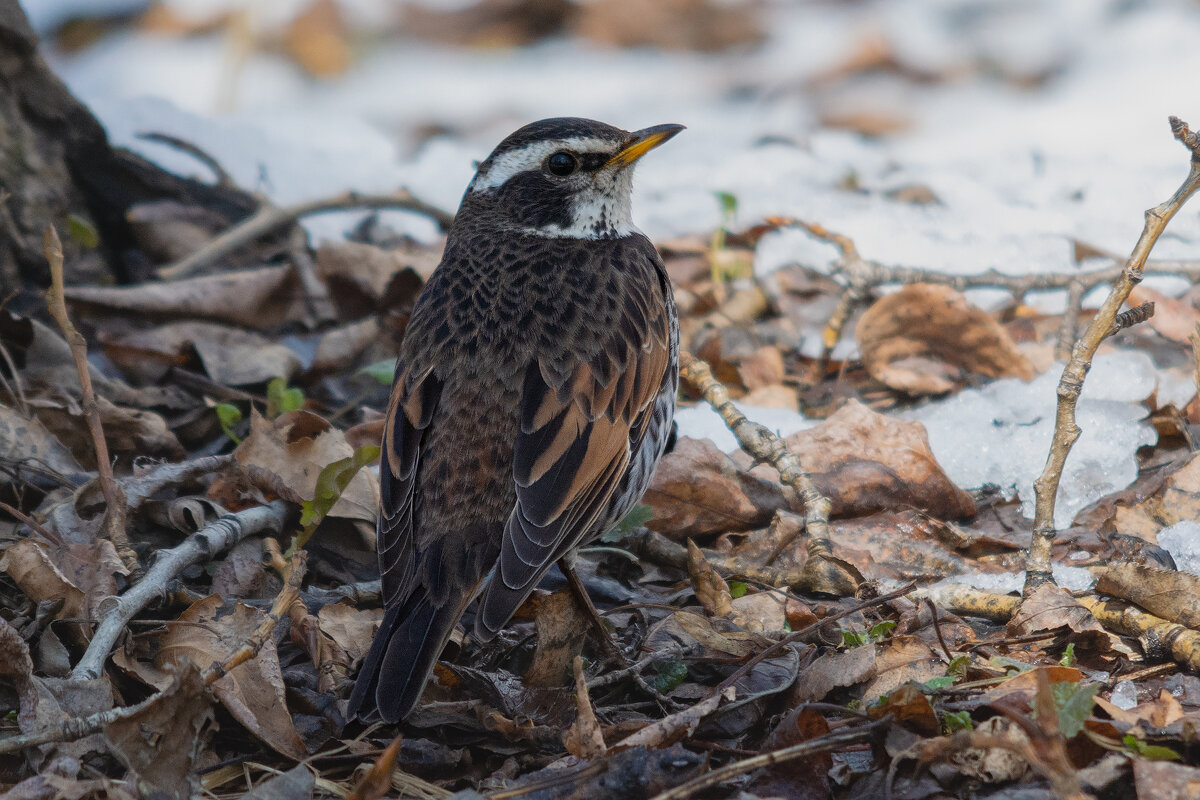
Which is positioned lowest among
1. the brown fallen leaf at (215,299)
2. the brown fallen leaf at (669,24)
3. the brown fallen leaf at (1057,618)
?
the brown fallen leaf at (1057,618)

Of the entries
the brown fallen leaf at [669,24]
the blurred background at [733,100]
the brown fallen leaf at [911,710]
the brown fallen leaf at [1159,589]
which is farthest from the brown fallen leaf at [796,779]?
the brown fallen leaf at [669,24]

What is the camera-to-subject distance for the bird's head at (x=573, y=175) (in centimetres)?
498

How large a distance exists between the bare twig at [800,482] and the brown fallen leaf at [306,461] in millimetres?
1492

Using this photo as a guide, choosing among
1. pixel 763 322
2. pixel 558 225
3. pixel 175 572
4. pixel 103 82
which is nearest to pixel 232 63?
pixel 103 82

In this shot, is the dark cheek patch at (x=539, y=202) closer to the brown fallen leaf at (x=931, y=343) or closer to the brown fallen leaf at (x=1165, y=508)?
the brown fallen leaf at (x=931, y=343)

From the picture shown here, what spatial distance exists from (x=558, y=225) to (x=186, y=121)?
4.90 meters

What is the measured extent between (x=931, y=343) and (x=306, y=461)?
11.1 ft

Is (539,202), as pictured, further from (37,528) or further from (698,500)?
(37,528)

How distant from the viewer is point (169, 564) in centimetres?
400

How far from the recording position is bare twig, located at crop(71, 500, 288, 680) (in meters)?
3.55

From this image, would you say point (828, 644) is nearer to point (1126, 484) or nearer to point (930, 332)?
point (1126, 484)

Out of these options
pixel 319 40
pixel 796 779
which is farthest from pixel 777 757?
pixel 319 40

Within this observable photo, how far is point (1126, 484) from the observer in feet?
16.6

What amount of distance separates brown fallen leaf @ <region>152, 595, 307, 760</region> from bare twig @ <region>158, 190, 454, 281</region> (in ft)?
10.6
